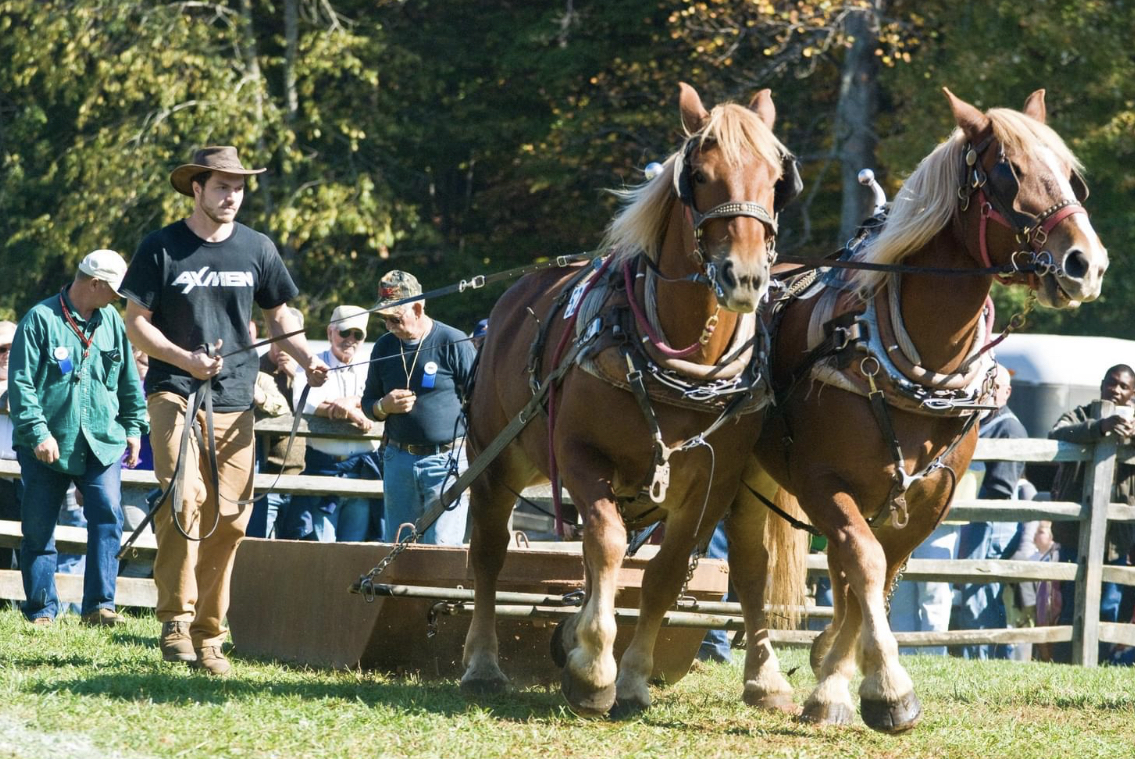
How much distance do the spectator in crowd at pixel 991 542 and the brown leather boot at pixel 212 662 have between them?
224 inches

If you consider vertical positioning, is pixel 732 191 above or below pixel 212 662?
above

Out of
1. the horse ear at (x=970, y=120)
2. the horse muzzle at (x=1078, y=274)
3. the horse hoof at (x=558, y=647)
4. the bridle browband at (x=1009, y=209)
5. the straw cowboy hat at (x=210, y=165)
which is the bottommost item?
the horse hoof at (x=558, y=647)

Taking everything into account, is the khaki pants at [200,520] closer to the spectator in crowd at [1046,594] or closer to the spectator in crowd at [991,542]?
the spectator in crowd at [991,542]

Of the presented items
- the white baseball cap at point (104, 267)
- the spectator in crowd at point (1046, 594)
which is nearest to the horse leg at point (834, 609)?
the white baseball cap at point (104, 267)

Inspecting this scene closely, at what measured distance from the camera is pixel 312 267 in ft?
66.7

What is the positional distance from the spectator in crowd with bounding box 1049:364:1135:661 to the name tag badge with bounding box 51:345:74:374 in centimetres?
640

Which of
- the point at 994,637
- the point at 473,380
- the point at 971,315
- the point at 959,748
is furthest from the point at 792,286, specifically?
the point at 994,637

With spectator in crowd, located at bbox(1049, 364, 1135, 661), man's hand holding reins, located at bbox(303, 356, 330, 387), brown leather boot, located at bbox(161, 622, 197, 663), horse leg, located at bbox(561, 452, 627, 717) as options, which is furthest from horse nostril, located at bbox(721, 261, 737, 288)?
spectator in crowd, located at bbox(1049, 364, 1135, 661)

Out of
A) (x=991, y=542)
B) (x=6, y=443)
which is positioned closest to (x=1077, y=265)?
(x=991, y=542)

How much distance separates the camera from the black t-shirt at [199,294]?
263 inches

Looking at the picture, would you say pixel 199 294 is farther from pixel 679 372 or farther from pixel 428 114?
pixel 428 114

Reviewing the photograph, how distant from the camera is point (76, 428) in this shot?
861 centimetres

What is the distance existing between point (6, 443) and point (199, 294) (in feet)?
14.0

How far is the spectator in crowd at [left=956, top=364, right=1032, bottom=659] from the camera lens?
10.9m
